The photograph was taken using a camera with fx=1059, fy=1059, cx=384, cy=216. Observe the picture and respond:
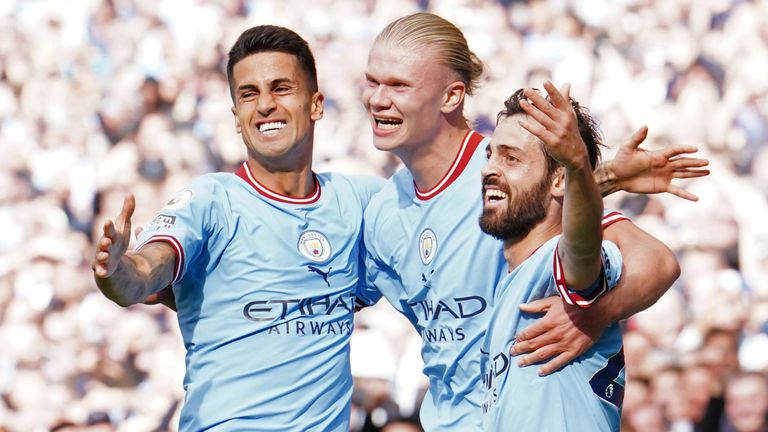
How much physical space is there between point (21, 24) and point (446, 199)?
5675mm

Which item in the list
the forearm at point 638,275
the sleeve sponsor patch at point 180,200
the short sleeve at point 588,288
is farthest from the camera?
the sleeve sponsor patch at point 180,200

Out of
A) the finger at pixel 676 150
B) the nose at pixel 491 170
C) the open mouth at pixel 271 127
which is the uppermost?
the open mouth at pixel 271 127

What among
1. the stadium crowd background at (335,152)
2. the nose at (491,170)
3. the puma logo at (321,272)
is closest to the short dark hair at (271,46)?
the puma logo at (321,272)

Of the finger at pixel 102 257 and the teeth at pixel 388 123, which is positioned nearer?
the finger at pixel 102 257

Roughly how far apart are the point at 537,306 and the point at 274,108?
1392 millimetres

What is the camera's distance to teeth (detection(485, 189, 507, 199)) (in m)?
2.92

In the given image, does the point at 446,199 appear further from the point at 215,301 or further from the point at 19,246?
the point at 19,246

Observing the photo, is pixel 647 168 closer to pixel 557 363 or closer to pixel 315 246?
pixel 557 363

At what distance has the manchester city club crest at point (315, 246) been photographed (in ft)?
12.0

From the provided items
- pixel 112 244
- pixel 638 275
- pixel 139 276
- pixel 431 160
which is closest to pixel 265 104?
pixel 431 160

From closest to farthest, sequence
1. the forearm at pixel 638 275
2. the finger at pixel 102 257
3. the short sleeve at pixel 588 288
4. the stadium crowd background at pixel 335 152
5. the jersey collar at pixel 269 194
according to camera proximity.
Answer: the short sleeve at pixel 588 288 → the forearm at pixel 638 275 → the finger at pixel 102 257 → the jersey collar at pixel 269 194 → the stadium crowd background at pixel 335 152

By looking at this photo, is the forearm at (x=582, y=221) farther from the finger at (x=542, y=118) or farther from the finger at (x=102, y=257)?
the finger at (x=102, y=257)

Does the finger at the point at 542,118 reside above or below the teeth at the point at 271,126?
above

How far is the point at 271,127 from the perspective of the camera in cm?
375
